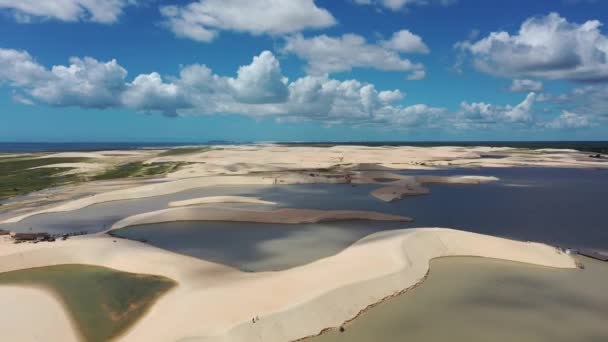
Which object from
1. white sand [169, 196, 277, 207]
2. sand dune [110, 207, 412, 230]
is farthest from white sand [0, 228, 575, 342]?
white sand [169, 196, 277, 207]

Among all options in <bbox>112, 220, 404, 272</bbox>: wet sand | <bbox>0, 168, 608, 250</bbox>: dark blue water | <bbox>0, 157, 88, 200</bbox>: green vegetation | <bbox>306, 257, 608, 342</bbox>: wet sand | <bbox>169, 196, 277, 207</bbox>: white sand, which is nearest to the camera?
<bbox>306, 257, 608, 342</bbox>: wet sand

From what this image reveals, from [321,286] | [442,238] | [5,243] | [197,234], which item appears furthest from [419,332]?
[5,243]

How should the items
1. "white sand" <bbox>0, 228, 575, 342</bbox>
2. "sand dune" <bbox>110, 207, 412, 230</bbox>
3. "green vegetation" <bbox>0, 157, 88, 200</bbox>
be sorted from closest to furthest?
"white sand" <bbox>0, 228, 575, 342</bbox> < "sand dune" <bbox>110, 207, 412, 230</bbox> < "green vegetation" <bbox>0, 157, 88, 200</bbox>

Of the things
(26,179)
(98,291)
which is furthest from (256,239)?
(26,179)

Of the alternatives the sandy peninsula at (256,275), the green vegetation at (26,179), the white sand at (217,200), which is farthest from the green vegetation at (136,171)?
the white sand at (217,200)

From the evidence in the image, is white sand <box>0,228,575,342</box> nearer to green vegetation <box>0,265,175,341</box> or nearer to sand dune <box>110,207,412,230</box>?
green vegetation <box>0,265,175,341</box>

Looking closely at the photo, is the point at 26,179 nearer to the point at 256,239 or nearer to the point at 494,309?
the point at 256,239
